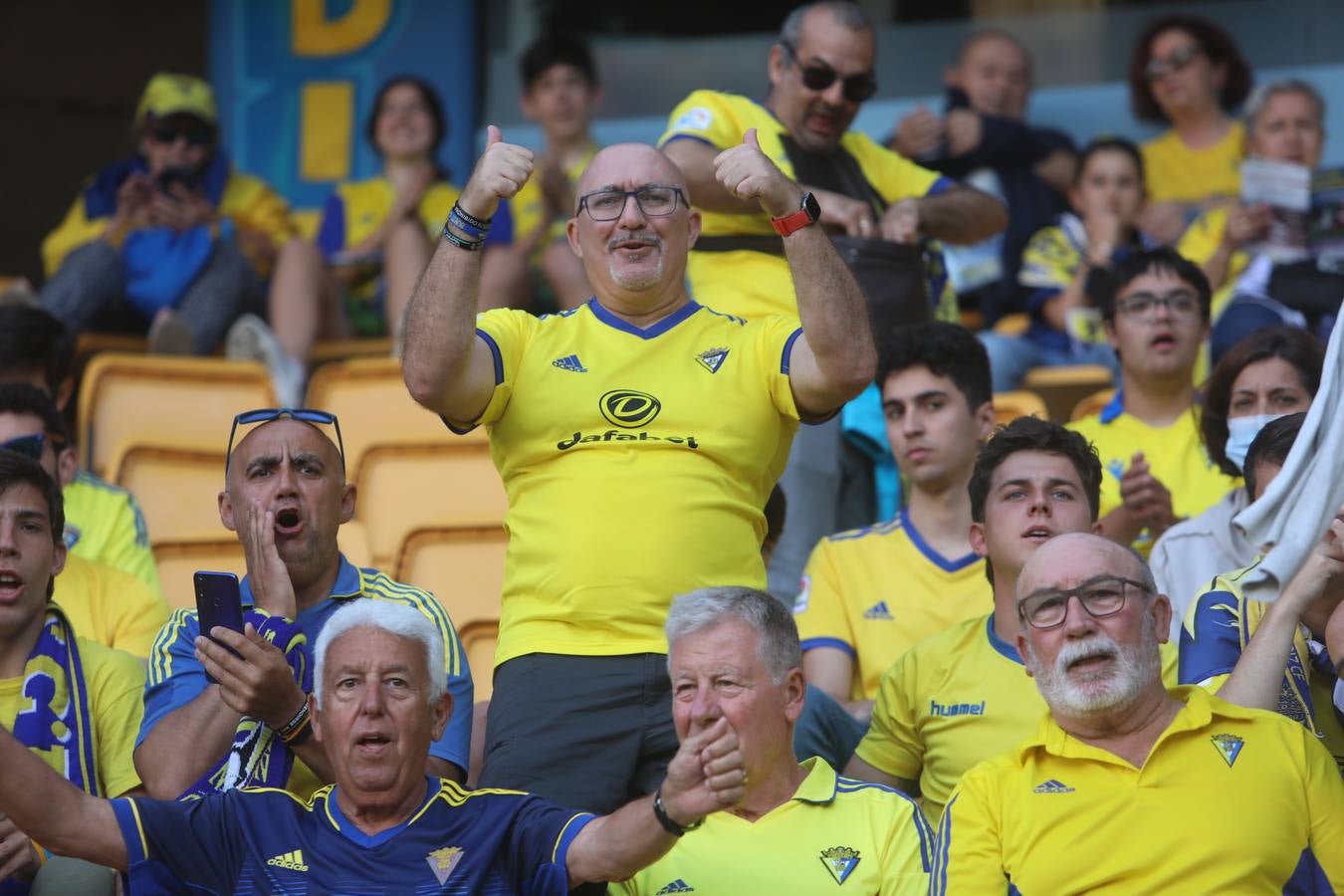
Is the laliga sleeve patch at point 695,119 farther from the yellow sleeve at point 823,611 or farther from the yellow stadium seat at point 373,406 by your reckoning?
the yellow stadium seat at point 373,406

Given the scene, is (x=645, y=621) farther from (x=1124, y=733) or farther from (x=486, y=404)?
(x=1124, y=733)

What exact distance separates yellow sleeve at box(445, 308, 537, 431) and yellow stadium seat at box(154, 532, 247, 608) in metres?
2.10

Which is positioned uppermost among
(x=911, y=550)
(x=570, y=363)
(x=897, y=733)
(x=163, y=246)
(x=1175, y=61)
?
(x=1175, y=61)

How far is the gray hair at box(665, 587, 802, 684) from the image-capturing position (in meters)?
3.76

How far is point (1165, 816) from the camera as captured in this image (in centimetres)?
365

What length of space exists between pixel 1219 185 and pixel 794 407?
431 cm

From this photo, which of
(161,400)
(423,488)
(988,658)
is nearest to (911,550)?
(988,658)

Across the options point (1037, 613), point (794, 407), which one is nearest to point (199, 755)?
point (794, 407)

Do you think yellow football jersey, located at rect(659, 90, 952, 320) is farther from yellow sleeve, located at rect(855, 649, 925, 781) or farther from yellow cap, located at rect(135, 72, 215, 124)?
yellow cap, located at rect(135, 72, 215, 124)

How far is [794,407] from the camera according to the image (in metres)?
4.16

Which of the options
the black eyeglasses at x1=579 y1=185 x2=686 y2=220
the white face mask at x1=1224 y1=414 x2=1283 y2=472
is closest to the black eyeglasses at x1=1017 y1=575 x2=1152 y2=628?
the black eyeglasses at x1=579 y1=185 x2=686 y2=220

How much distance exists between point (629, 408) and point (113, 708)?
1265 millimetres

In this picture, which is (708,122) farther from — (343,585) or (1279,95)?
(1279,95)

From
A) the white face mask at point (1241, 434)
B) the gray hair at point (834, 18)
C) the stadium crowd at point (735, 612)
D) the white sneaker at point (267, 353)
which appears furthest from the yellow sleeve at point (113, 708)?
the white sneaker at point (267, 353)
